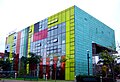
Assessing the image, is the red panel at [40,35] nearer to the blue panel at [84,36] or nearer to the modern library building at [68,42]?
the modern library building at [68,42]

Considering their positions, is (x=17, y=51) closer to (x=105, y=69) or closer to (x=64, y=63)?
(x=64, y=63)

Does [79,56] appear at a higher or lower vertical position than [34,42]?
lower

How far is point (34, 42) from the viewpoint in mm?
86000

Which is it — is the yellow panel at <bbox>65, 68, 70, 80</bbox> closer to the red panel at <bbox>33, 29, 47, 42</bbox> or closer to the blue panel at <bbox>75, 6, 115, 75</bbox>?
the blue panel at <bbox>75, 6, 115, 75</bbox>

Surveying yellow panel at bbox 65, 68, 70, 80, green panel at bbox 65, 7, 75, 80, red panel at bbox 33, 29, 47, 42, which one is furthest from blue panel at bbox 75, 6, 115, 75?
red panel at bbox 33, 29, 47, 42

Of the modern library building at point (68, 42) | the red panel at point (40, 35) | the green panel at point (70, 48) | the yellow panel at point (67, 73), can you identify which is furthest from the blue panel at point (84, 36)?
the red panel at point (40, 35)

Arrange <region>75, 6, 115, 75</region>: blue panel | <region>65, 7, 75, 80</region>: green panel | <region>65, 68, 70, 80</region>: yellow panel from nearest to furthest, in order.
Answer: <region>65, 7, 75, 80</region>: green panel < <region>65, 68, 70, 80</region>: yellow panel < <region>75, 6, 115, 75</region>: blue panel

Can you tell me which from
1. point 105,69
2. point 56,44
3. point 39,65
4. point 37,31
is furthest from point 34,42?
point 105,69

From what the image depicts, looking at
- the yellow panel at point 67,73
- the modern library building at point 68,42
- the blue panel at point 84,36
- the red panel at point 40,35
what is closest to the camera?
the yellow panel at point 67,73

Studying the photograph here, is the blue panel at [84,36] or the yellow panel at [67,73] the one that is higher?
the blue panel at [84,36]

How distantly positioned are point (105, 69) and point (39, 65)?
90.7 ft

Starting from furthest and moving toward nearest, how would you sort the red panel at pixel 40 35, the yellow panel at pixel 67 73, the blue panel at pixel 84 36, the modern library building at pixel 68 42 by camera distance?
the red panel at pixel 40 35
the modern library building at pixel 68 42
the blue panel at pixel 84 36
the yellow panel at pixel 67 73

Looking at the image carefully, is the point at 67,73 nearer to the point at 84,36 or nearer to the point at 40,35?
the point at 84,36

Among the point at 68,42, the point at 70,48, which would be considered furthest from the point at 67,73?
the point at 68,42
